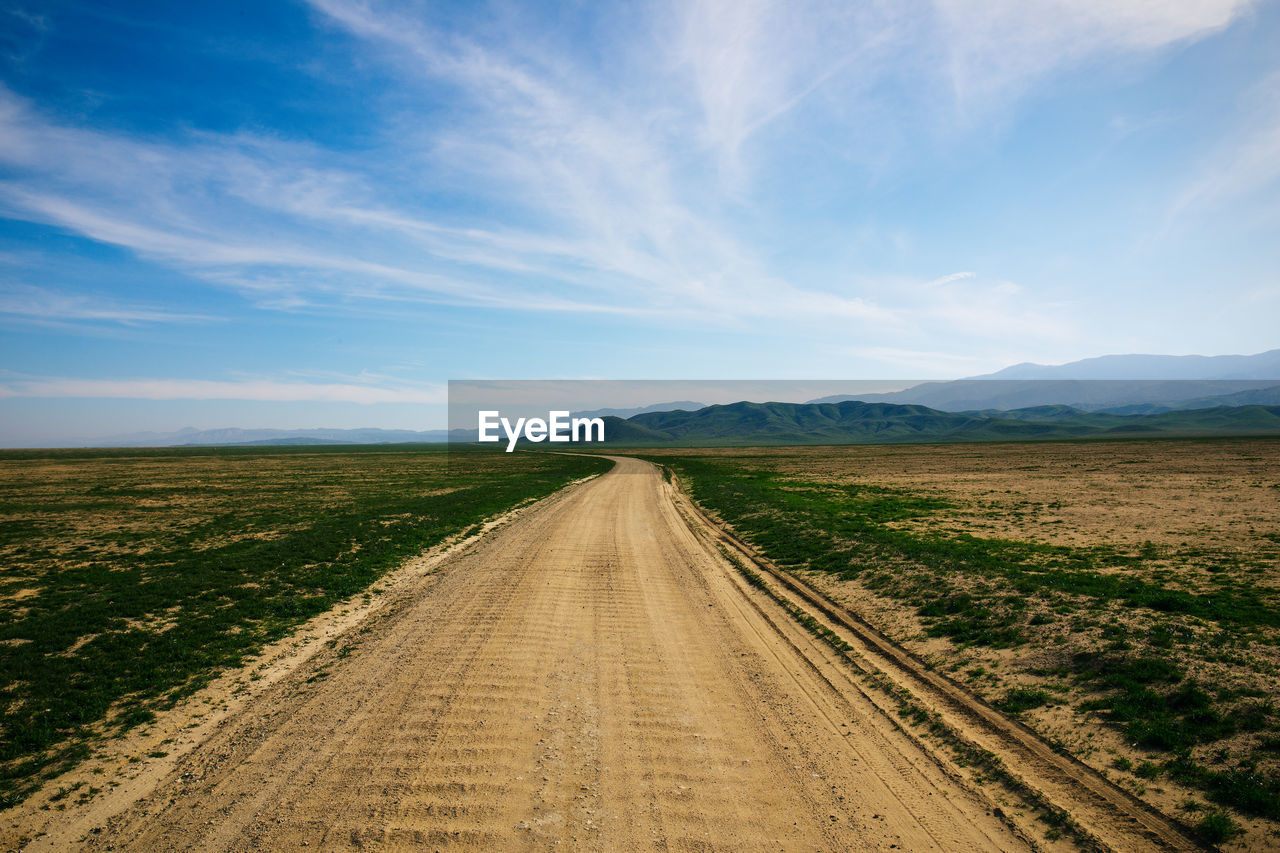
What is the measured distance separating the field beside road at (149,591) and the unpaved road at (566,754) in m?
2.22

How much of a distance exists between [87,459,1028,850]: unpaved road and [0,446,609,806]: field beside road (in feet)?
7.29

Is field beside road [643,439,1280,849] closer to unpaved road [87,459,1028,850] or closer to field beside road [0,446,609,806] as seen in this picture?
unpaved road [87,459,1028,850]

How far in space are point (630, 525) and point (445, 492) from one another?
2216 centimetres

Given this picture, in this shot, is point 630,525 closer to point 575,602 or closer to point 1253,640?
point 575,602

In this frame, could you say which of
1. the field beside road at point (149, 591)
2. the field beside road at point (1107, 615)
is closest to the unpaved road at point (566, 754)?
the field beside road at point (149, 591)

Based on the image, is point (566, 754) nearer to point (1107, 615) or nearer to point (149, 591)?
point (1107, 615)

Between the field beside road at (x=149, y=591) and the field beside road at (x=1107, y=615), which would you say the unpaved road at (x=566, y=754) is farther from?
the field beside road at (x=1107, y=615)

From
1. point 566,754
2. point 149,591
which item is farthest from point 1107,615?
point 149,591

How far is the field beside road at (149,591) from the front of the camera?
8719 millimetres

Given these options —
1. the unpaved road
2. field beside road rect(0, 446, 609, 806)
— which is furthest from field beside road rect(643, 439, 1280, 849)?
field beside road rect(0, 446, 609, 806)

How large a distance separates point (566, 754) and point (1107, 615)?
463 inches

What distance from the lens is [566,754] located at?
721 centimetres

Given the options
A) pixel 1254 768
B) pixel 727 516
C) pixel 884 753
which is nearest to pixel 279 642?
pixel 884 753

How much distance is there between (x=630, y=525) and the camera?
2581 cm
